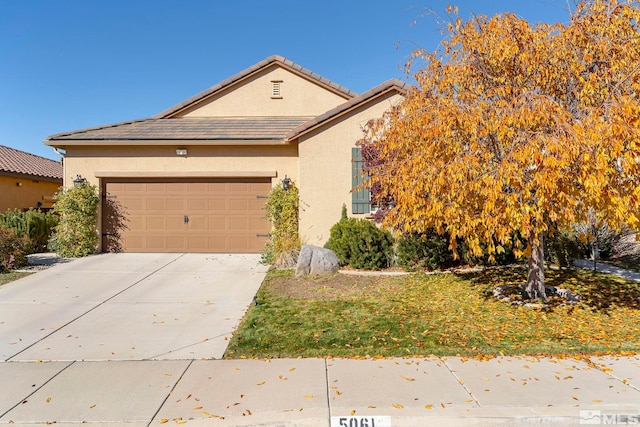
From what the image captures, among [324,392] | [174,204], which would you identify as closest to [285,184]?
[174,204]

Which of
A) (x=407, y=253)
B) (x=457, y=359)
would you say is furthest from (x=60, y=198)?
(x=457, y=359)

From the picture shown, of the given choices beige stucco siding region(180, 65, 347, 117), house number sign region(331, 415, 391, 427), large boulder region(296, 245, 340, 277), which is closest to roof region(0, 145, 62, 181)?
beige stucco siding region(180, 65, 347, 117)

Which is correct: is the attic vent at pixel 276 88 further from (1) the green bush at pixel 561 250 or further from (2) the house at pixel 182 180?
(1) the green bush at pixel 561 250

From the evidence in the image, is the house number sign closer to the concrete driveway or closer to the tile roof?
the concrete driveway

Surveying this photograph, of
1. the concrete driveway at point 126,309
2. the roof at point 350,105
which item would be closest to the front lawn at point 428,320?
the concrete driveway at point 126,309

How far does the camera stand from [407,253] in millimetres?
8859

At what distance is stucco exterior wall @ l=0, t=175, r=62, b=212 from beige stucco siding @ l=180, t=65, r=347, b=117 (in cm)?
707

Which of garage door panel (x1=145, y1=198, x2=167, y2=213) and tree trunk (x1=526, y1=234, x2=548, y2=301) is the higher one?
garage door panel (x1=145, y1=198, x2=167, y2=213)

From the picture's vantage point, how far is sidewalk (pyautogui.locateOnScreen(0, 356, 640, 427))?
3.22m

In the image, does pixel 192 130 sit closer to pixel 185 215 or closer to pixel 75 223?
pixel 185 215

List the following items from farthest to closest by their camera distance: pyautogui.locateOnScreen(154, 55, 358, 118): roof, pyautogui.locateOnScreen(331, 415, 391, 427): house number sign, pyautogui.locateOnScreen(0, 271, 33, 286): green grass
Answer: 1. pyautogui.locateOnScreen(154, 55, 358, 118): roof
2. pyautogui.locateOnScreen(0, 271, 33, 286): green grass
3. pyautogui.locateOnScreen(331, 415, 391, 427): house number sign

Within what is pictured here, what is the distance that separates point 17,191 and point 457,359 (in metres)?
17.2

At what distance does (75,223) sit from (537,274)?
38.9 feet

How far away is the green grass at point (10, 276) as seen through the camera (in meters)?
8.14
